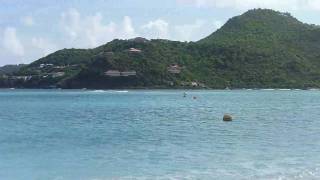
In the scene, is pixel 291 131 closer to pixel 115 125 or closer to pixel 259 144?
pixel 259 144

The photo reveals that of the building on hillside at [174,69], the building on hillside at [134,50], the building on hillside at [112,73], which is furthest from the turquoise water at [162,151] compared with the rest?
the building on hillside at [134,50]

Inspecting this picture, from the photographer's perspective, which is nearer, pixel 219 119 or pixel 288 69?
pixel 219 119

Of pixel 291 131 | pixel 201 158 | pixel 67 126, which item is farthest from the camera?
pixel 67 126

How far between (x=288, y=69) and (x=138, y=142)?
147 meters

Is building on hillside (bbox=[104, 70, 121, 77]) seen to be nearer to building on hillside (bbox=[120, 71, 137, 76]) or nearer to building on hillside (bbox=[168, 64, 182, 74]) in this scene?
building on hillside (bbox=[120, 71, 137, 76])

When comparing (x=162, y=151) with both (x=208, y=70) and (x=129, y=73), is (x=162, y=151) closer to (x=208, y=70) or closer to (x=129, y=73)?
(x=129, y=73)

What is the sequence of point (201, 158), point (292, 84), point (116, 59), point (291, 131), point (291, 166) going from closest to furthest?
point (291, 166) < point (201, 158) < point (291, 131) < point (292, 84) < point (116, 59)

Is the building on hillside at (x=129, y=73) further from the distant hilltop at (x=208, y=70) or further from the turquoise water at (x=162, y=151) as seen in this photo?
the turquoise water at (x=162, y=151)

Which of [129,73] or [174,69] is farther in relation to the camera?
[174,69]

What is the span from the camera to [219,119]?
190ft

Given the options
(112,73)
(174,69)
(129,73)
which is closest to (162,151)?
(112,73)

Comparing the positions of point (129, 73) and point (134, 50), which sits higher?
point (134, 50)

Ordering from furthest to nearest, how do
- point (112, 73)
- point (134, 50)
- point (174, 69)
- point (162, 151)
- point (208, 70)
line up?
point (134, 50), point (208, 70), point (174, 69), point (112, 73), point (162, 151)

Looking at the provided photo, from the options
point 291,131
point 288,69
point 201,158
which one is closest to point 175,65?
point 288,69
